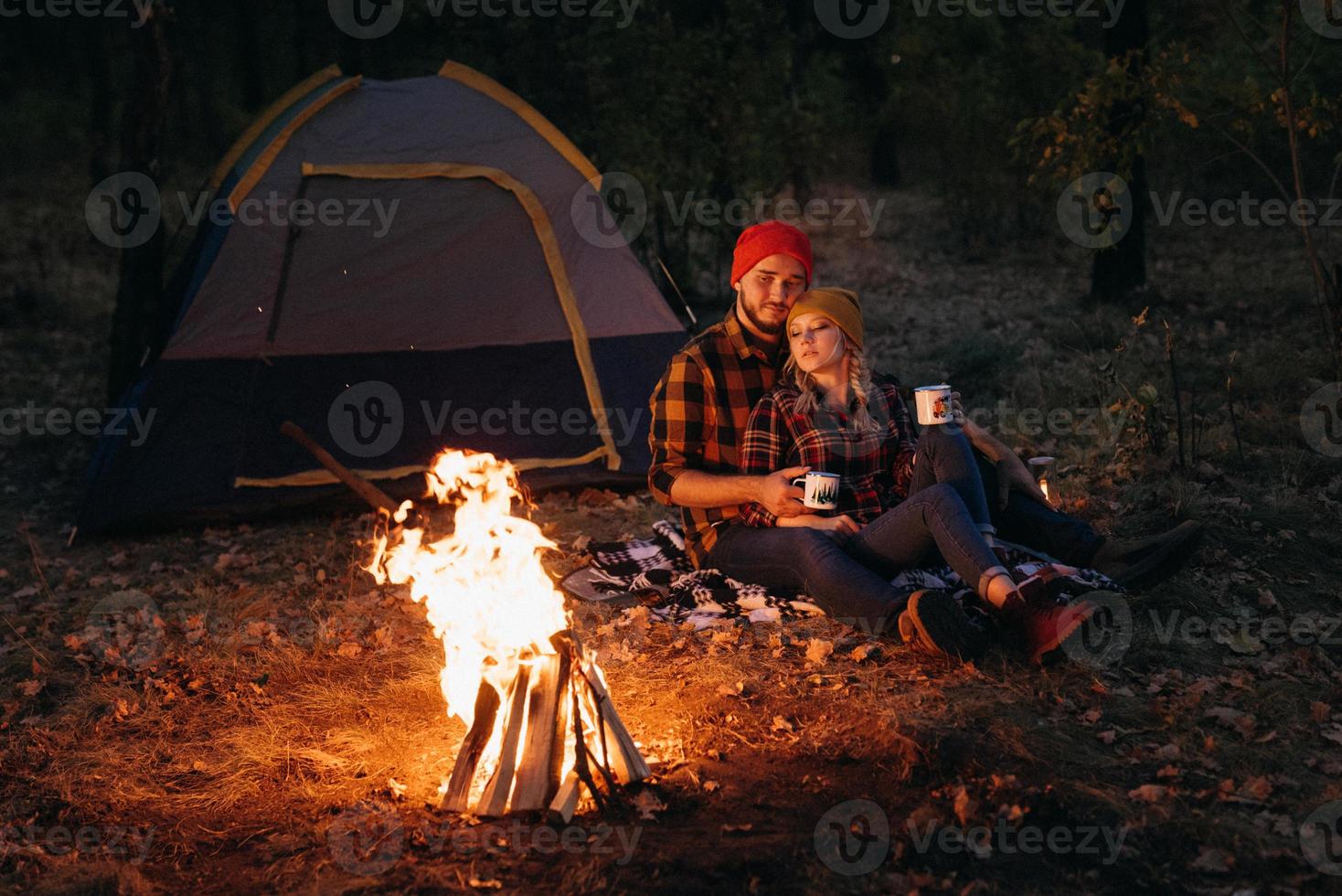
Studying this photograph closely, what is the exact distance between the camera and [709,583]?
4734 mm

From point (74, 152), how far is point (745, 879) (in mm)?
22016

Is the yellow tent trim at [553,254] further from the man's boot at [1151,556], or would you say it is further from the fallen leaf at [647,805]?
the fallen leaf at [647,805]

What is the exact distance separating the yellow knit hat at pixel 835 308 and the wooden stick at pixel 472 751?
1.84 metres

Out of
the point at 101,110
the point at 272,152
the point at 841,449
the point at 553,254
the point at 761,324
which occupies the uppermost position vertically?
the point at 101,110

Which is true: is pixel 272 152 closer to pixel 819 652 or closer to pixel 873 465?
pixel 873 465

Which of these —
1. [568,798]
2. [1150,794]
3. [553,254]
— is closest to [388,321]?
[553,254]

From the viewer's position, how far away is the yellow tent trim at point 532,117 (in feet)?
22.9

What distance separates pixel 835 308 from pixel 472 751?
2.03 m

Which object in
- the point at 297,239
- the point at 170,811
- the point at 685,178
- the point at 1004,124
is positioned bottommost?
the point at 170,811

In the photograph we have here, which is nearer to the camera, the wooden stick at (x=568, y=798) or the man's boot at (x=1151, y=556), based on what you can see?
the wooden stick at (x=568, y=798)

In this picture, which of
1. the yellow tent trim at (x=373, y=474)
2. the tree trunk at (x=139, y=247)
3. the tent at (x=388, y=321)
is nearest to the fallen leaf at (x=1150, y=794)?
the tent at (x=388, y=321)

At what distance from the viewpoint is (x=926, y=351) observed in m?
9.00

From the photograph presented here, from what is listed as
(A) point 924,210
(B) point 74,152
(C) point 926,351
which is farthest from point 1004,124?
(B) point 74,152

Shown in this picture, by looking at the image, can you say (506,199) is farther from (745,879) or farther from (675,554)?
(745,879)
